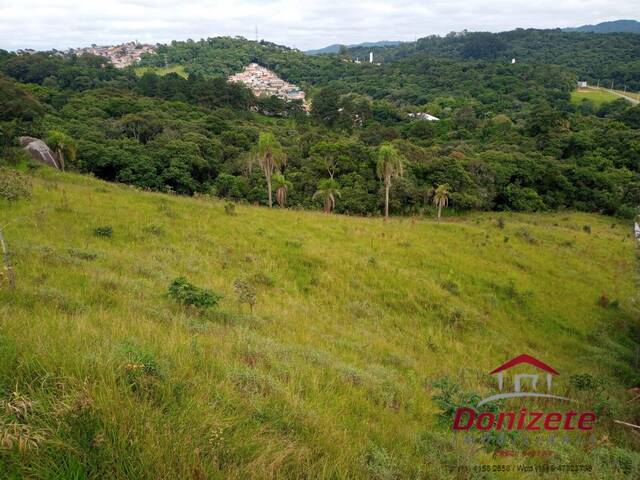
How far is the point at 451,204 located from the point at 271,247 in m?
25.6

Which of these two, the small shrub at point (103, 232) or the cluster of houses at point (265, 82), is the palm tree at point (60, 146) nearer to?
the small shrub at point (103, 232)

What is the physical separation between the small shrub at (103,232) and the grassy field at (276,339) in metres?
0.06

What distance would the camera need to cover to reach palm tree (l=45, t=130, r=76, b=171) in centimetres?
2562

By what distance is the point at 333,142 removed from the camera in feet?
140

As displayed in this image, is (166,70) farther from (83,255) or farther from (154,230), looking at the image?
(83,255)

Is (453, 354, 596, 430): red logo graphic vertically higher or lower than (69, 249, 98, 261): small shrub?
lower

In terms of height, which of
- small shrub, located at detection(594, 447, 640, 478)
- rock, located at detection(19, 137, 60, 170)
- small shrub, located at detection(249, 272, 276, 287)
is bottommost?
small shrub, located at detection(249, 272, 276, 287)

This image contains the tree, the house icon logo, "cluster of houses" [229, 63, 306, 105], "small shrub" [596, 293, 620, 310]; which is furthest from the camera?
"cluster of houses" [229, 63, 306, 105]

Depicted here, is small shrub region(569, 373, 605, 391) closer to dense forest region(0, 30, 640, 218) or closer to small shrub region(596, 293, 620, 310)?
small shrub region(596, 293, 620, 310)

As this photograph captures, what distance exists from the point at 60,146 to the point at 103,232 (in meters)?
18.0

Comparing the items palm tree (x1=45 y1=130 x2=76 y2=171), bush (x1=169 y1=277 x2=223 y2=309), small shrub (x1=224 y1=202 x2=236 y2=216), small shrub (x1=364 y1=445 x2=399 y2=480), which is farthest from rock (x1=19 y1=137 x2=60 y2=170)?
small shrub (x1=364 y1=445 x2=399 y2=480)

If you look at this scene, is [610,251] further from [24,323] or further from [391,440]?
[24,323]

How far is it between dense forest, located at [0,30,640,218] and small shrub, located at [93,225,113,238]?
1351 centimetres

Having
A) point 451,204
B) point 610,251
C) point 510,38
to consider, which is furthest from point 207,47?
point 610,251
